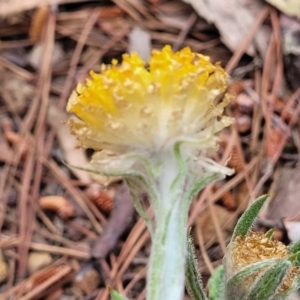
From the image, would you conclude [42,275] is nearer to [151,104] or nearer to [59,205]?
[59,205]

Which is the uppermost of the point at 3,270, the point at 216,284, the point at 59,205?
the point at 216,284

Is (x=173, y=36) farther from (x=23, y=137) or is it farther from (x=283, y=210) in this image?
(x=283, y=210)

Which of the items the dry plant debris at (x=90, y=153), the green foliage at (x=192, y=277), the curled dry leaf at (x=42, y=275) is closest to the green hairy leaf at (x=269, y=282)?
the green foliage at (x=192, y=277)

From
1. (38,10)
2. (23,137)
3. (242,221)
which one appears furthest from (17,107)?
(242,221)

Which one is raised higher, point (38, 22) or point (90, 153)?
point (38, 22)

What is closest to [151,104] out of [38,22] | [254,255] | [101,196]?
[254,255]

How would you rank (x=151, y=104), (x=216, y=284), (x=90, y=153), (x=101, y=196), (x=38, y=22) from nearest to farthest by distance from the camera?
(x=151, y=104), (x=216, y=284), (x=101, y=196), (x=90, y=153), (x=38, y=22)

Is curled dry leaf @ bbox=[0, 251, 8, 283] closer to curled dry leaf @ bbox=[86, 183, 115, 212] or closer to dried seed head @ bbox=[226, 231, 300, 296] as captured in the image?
curled dry leaf @ bbox=[86, 183, 115, 212]
